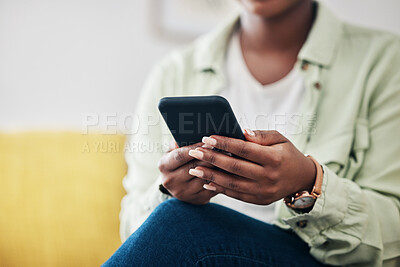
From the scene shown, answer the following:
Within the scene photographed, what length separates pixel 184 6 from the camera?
1314 mm

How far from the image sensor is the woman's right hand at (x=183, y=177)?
0.54m

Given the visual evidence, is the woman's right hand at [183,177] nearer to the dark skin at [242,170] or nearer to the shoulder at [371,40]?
the dark skin at [242,170]

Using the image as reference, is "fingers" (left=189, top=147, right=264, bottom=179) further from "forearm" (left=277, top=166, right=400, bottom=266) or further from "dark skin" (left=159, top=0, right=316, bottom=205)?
"forearm" (left=277, top=166, right=400, bottom=266)

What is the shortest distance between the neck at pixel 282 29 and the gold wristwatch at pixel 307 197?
37 centimetres

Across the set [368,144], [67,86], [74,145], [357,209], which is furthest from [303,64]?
[67,86]

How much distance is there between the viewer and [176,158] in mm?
541

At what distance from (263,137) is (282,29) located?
40 centimetres

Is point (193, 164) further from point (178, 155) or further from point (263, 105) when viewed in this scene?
point (263, 105)

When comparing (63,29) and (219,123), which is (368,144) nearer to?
(219,123)

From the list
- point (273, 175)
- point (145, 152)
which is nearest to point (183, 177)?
point (273, 175)

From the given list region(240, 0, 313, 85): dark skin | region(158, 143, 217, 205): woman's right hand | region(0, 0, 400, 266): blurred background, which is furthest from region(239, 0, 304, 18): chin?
region(0, 0, 400, 266): blurred background

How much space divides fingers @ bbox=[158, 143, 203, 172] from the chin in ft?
1.19

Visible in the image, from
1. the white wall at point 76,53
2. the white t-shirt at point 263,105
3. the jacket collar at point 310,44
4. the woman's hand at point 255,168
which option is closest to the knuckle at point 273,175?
the woman's hand at point 255,168

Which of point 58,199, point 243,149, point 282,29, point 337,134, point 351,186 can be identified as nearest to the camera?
point 243,149
